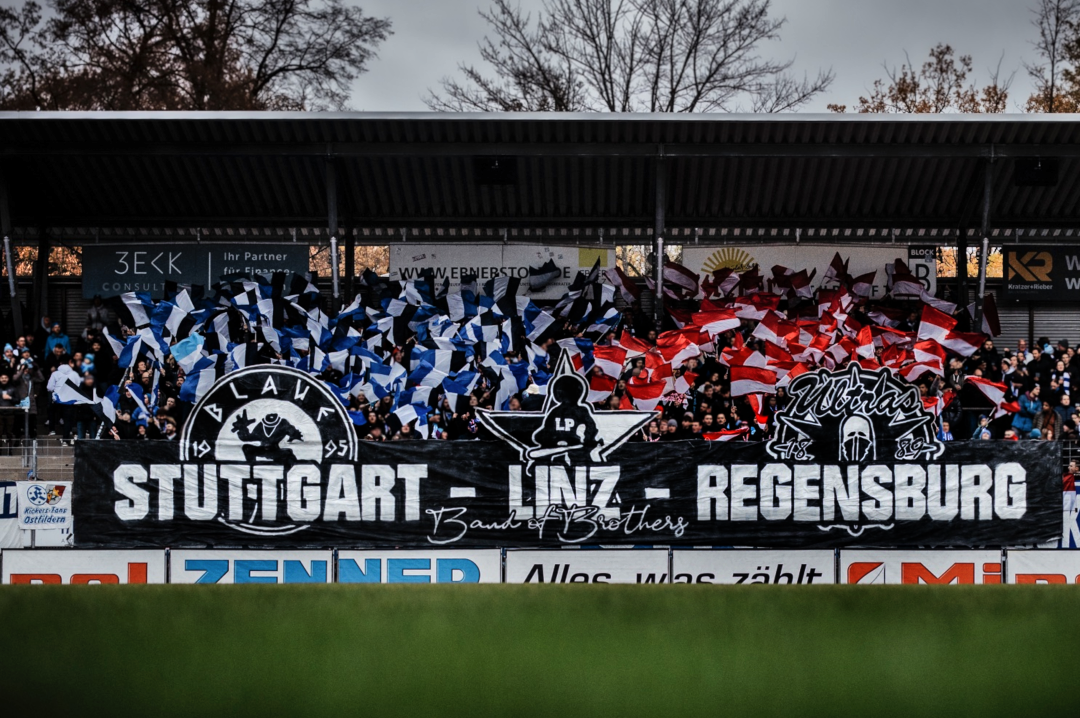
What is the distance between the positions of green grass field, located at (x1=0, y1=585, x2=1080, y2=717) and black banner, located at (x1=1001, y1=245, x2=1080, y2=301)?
17.3m

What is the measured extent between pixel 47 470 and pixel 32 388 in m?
4.82

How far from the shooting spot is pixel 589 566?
455 inches

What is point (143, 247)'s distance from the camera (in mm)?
22531

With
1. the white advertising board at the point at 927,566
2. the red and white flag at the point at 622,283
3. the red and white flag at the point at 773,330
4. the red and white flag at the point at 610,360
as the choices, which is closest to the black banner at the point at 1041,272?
the red and white flag at the point at 773,330

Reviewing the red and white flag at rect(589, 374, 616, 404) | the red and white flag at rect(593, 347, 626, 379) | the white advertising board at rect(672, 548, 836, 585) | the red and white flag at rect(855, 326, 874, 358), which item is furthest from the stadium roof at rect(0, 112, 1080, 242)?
the white advertising board at rect(672, 548, 836, 585)

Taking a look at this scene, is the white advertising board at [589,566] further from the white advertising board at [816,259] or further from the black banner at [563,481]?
the white advertising board at [816,259]

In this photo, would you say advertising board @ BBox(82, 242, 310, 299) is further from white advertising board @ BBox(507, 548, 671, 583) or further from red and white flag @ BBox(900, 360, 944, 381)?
white advertising board @ BBox(507, 548, 671, 583)

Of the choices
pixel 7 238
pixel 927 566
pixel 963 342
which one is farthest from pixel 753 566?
pixel 7 238

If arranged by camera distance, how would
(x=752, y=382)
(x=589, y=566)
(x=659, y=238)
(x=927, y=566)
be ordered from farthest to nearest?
(x=659, y=238) < (x=752, y=382) < (x=927, y=566) < (x=589, y=566)

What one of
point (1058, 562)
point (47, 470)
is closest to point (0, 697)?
point (47, 470)

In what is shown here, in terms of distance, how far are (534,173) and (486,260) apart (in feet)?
7.05

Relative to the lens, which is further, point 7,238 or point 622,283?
point 622,283

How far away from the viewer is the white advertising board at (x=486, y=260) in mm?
22344

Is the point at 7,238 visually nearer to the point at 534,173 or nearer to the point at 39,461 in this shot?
the point at 39,461
